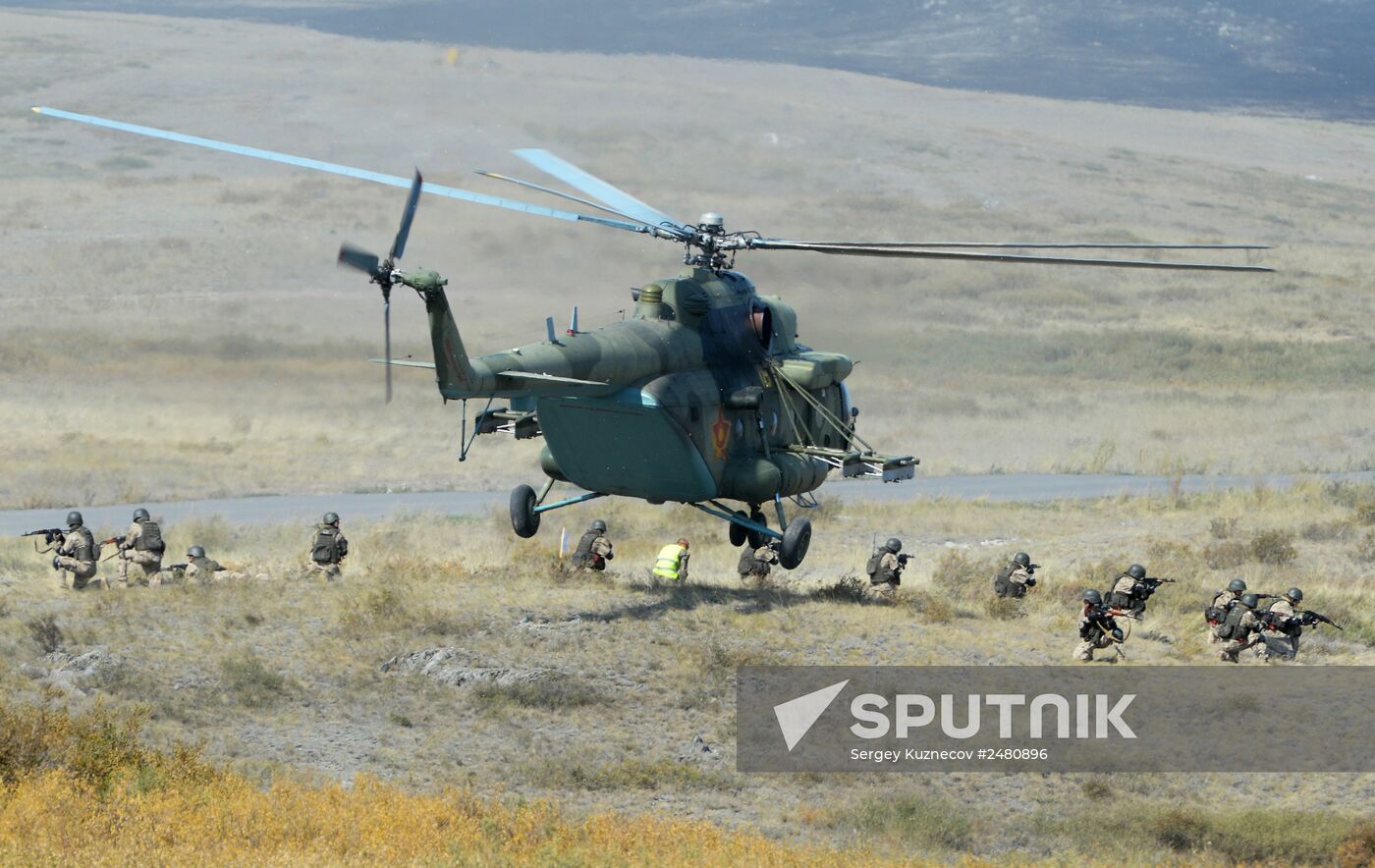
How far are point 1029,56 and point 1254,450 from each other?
115 metres

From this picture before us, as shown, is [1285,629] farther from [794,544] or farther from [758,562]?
[758,562]

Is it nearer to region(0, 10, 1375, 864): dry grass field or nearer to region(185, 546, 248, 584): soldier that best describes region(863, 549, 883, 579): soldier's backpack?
region(0, 10, 1375, 864): dry grass field

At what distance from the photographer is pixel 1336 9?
187 meters

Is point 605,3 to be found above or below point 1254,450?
above

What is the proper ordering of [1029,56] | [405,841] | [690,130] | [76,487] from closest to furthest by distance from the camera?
1. [405,841]
2. [76,487]
3. [690,130]
4. [1029,56]

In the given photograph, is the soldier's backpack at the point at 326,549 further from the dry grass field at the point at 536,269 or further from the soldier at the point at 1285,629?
the dry grass field at the point at 536,269

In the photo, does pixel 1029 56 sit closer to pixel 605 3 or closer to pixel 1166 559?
pixel 605 3

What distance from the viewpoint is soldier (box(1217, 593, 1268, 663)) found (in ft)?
71.8

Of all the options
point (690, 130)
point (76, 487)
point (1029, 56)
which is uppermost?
point (1029, 56)

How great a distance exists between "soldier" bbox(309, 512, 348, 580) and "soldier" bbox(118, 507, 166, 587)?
2.07 m

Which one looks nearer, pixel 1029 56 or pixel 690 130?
pixel 690 130

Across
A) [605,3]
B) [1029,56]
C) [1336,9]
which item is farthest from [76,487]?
[1336,9]

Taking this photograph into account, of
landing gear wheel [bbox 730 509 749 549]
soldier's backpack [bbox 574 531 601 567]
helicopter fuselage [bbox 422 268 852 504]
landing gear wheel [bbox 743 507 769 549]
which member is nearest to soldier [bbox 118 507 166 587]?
helicopter fuselage [bbox 422 268 852 504]

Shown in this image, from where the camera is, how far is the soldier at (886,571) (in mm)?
24031
